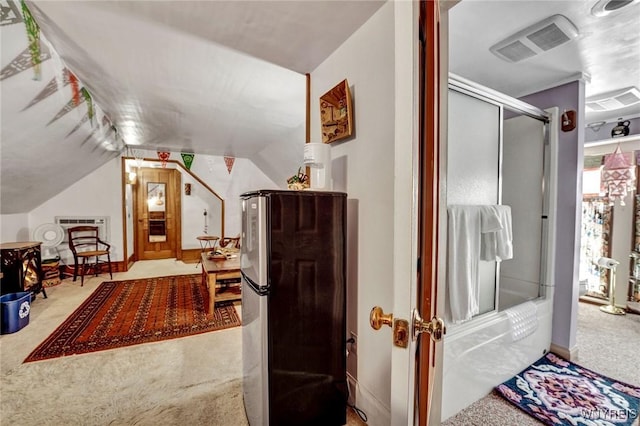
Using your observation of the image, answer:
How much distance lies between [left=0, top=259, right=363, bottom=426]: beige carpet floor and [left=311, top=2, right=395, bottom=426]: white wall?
1.31ft

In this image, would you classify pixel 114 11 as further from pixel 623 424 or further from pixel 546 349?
pixel 546 349

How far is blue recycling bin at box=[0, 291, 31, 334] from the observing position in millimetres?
2479

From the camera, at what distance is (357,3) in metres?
1.41

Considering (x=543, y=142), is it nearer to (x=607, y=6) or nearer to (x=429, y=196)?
(x=607, y=6)

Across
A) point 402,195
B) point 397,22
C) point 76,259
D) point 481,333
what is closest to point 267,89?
point 397,22

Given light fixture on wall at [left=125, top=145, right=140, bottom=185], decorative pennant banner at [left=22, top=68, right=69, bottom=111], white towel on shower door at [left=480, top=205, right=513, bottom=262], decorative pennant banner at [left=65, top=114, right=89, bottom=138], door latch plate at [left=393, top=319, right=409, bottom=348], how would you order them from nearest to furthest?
1. door latch plate at [left=393, top=319, right=409, bottom=348]
2. white towel on shower door at [left=480, top=205, right=513, bottom=262]
3. decorative pennant banner at [left=22, top=68, right=69, bottom=111]
4. decorative pennant banner at [left=65, top=114, right=89, bottom=138]
5. light fixture on wall at [left=125, top=145, right=140, bottom=185]

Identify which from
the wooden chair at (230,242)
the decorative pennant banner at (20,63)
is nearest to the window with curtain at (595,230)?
the wooden chair at (230,242)

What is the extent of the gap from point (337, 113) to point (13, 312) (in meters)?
3.54

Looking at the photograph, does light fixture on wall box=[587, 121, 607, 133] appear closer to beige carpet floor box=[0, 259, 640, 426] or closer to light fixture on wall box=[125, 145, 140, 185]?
beige carpet floor box=[0, 259, 640, 426]

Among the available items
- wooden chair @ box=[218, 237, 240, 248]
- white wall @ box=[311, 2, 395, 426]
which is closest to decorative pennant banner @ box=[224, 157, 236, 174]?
wooden chair @ box=[218, 237, 240, 248]

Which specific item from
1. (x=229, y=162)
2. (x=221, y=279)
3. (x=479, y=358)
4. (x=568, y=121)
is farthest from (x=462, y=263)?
(x=229, y=162)

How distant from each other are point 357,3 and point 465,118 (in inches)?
42.9

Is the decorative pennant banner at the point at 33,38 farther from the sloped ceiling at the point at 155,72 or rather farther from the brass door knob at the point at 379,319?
the brass door knob at the point at 379,319

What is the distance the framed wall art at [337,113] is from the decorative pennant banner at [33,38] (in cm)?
177
